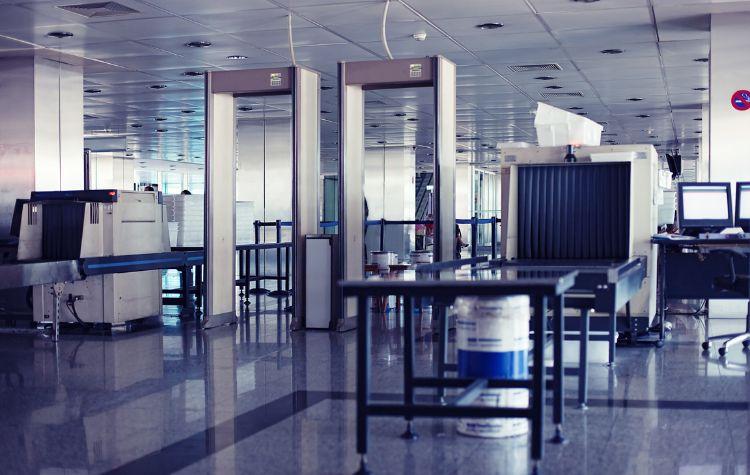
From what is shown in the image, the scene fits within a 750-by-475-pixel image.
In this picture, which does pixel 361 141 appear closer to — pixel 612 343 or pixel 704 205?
pixel 704 205

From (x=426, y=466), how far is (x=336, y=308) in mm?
4963

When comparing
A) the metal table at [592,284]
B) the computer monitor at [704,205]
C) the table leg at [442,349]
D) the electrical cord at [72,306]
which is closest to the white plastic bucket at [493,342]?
the metal table at [592,284]

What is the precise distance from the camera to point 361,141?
8945 mm

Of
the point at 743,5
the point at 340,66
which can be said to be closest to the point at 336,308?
the point at 340,66

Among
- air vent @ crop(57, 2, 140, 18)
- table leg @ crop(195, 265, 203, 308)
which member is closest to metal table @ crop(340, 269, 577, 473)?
air vent @ crop(57, 2, 140, 18)

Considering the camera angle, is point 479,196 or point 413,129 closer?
point 413,129

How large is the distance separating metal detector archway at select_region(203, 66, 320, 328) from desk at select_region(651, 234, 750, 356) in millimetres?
3205

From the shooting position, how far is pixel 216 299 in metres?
8.98

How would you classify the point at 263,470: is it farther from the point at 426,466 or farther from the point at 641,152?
the point at 641,152

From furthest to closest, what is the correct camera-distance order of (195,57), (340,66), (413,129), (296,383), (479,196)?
(479,196) → (413,129) → (195,57) → (340,66) → (296,383)

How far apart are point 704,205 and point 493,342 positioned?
15.6 feet

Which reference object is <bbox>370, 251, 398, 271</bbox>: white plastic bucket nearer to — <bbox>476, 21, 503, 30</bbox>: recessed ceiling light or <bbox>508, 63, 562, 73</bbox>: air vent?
<bbox>476, 21, 503, 30</bbox>: recessed ceiling light

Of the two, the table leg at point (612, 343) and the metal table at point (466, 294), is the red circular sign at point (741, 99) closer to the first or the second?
the table leg at point (612, 343)

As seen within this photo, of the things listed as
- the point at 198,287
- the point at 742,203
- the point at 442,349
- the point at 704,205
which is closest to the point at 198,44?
the point at 198,287
